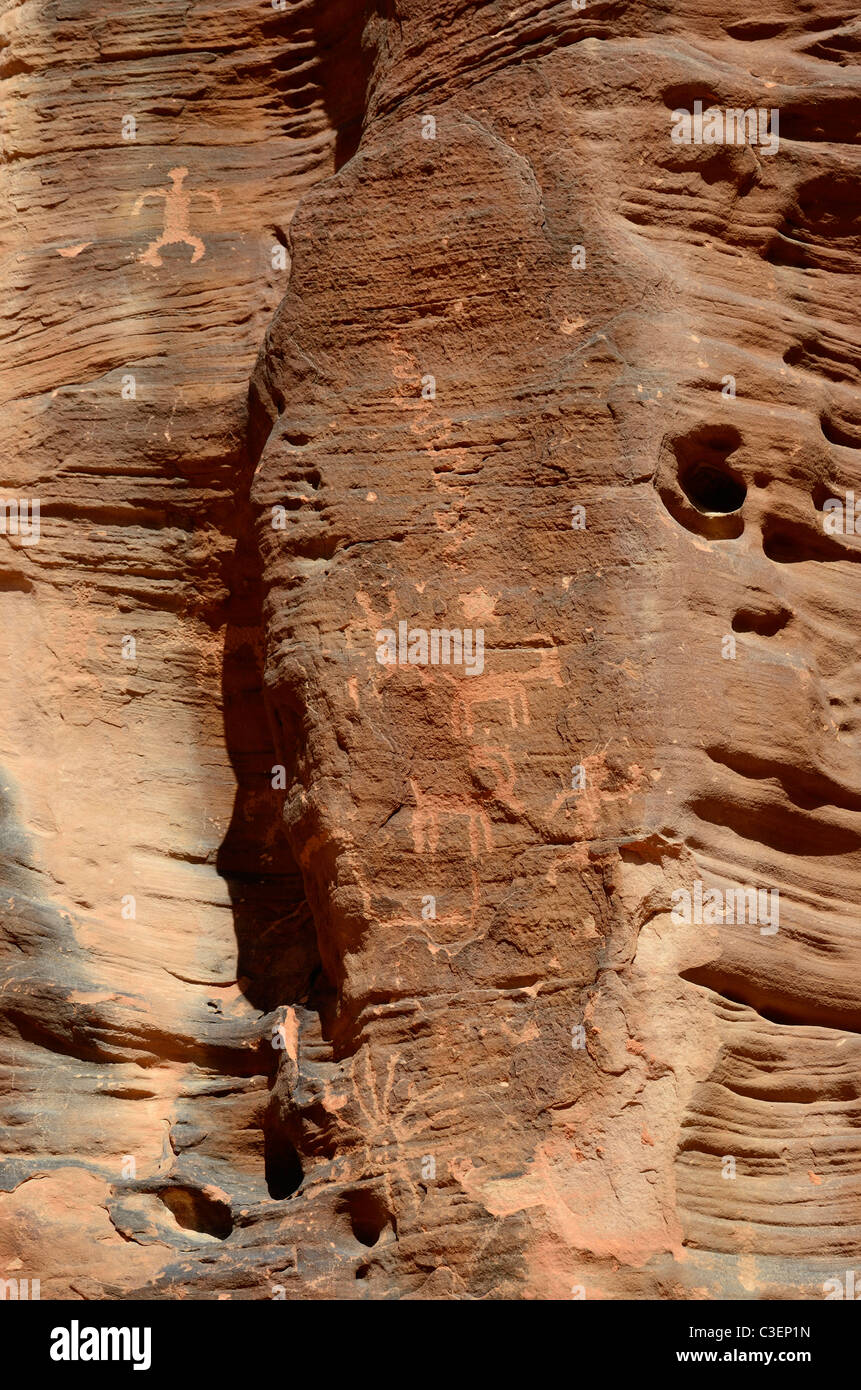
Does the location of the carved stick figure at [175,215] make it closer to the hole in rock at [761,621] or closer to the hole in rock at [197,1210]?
the hole in rock at [761,621]

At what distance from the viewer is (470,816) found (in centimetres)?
503

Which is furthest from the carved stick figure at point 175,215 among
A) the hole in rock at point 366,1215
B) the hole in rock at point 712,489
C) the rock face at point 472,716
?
the hole in rock at point 366,1215

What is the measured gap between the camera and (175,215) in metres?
6.69

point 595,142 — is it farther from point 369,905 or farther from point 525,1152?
point 525,1152

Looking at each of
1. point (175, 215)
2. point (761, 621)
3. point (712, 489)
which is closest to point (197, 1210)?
point (761, 621)

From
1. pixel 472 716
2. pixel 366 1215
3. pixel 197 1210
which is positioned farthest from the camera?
pixel 197 1210

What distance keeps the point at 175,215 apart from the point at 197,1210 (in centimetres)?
377

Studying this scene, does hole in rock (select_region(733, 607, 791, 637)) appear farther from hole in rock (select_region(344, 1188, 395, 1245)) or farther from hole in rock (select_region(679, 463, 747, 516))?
hole in rock (select_region(344, 1188, 395, 1245))

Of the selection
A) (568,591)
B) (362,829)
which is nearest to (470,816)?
(362,829)

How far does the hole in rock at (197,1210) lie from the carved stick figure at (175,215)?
3.49m

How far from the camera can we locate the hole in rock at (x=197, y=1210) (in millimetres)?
5234

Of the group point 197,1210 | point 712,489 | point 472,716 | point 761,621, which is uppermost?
point 712,489

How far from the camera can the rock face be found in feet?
15.5

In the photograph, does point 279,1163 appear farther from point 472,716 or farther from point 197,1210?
point 472,716
